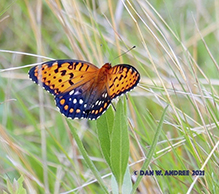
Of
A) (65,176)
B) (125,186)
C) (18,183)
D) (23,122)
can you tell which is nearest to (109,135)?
(125,186)

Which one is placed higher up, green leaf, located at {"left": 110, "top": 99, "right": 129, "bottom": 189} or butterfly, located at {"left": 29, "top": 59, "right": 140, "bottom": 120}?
butterfly, located at {"left": 29, "top": 59, "right": 140, "bottom": 120}

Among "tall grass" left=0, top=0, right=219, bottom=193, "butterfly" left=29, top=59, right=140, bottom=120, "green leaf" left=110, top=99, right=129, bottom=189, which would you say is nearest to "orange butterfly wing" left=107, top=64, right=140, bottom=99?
"butterfly" left=29, top=59, right=140, bottom=120

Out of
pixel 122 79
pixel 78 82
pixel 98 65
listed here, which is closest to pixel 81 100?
pixel 78 82

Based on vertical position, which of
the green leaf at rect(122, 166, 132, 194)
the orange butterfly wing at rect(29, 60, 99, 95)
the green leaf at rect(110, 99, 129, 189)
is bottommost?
the green leaf at rect(122, 166, 132, 194)

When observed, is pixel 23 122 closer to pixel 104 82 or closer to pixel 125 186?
pixel 104 82

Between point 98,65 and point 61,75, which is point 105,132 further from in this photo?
point 98,65

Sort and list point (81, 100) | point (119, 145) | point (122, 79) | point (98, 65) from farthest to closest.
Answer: point (98, 65) → point (81, 100) → point (122, 79) → point (119, 145)

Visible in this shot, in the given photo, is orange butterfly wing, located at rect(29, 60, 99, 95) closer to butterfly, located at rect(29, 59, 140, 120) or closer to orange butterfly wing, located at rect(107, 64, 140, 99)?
butterfly, located at rect(29, 59, 140, 120)

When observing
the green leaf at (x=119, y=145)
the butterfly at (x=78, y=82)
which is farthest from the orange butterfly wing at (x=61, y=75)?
the green leaf at (x=119, y=145)
